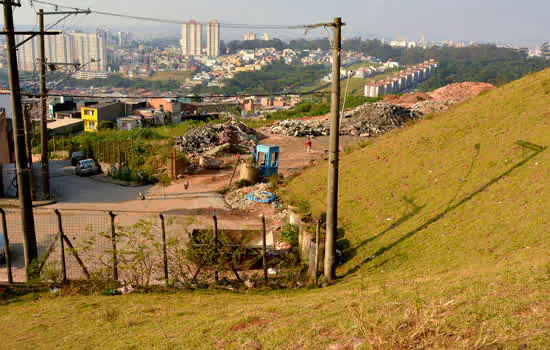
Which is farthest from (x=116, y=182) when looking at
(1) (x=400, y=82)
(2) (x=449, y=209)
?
(1) (x=400, y=82)

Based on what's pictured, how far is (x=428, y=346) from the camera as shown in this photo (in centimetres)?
409

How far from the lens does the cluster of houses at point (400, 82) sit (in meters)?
93.3

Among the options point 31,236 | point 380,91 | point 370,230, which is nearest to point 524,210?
point 370,230

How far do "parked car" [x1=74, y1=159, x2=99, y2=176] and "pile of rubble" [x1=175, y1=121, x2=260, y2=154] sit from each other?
4.57 meters

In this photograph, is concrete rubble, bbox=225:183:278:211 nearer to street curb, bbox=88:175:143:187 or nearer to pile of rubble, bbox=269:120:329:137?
street curb, bbox=88:175:143:187

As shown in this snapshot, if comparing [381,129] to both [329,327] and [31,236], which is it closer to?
[31,236]

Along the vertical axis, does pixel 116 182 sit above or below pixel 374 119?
below

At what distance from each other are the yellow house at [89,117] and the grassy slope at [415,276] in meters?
43.8

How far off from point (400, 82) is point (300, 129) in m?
83.6

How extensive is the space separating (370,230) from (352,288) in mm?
3034

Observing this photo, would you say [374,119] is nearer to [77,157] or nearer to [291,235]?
[77,157]

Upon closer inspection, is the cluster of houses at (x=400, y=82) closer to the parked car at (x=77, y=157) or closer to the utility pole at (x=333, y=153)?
the parked car at (x=77, y=157)

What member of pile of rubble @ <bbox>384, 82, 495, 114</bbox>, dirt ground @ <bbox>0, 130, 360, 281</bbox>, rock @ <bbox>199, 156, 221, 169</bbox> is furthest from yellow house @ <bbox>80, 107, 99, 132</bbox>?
rock @ <bbox>199, 156, 221, 169</bbox>

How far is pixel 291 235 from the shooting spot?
11672mm
